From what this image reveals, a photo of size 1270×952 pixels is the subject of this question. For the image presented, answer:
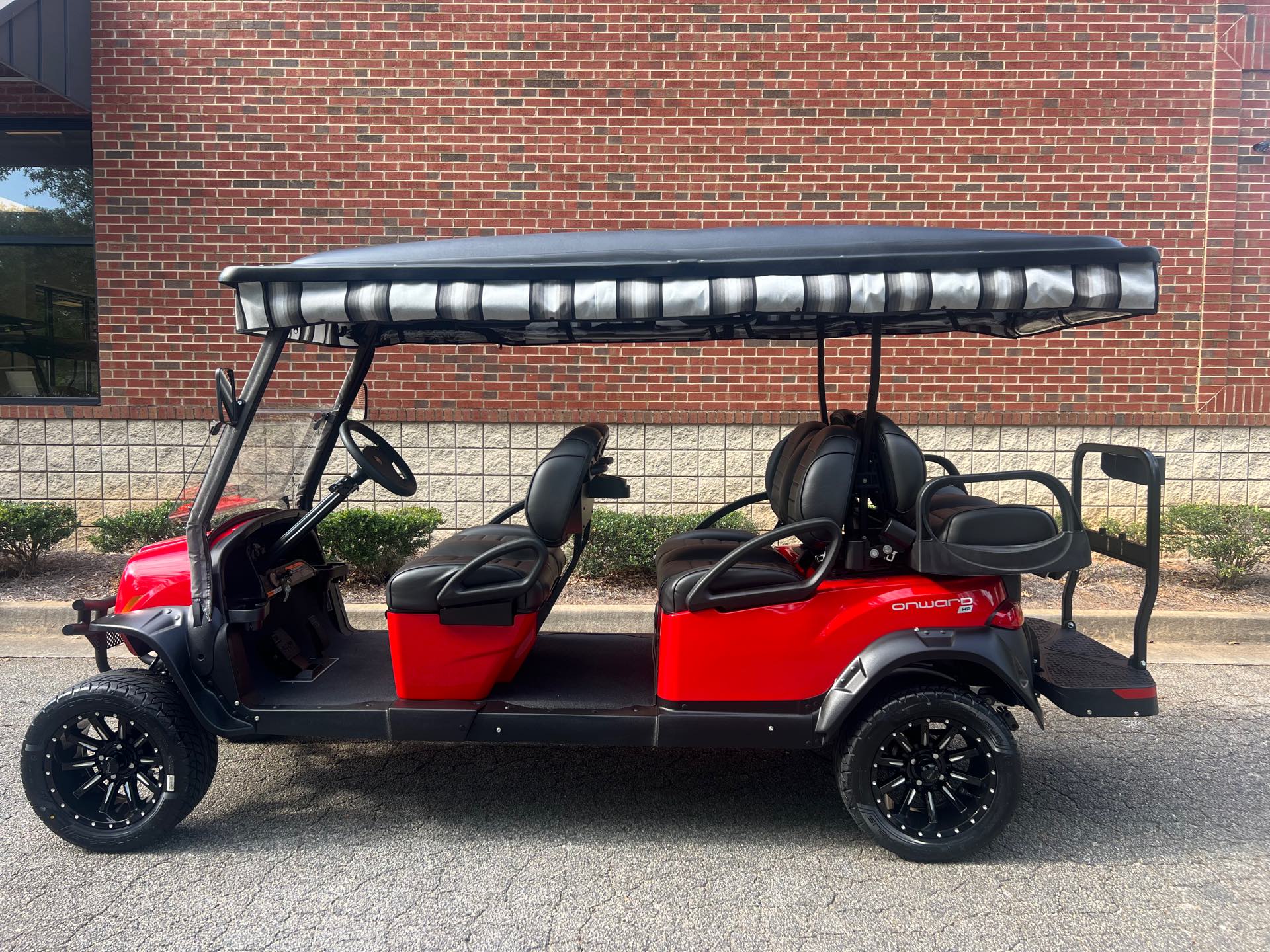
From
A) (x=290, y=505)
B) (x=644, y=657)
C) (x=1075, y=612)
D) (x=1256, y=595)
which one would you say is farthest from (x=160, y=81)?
(x=1256, y=595)

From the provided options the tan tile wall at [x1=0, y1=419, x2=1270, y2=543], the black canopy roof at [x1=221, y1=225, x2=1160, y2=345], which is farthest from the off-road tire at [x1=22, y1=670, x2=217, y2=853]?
the tan tile wall at [x1=0, y1=419, x2=1270, y2=543]

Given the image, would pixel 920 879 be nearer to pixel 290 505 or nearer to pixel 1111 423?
pixel 290 505

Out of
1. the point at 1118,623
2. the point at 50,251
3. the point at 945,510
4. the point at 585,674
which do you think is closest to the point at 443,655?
the point at 585,674

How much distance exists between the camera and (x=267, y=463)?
4055 mm

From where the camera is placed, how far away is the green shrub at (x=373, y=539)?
6.89 meters

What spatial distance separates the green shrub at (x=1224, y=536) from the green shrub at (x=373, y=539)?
18.5 feet

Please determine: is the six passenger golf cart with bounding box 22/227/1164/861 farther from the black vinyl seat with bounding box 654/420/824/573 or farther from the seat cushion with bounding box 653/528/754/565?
the seat cushion with bounding box 653/528/754/565

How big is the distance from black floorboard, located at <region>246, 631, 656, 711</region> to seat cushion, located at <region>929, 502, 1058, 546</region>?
4.27ft

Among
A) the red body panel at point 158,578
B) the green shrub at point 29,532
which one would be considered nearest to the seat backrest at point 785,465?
the red body panel at point 158,578

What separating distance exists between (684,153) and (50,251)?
6.10 m

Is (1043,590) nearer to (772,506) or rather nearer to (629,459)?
(629,459)

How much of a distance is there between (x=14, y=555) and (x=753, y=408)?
604 cm

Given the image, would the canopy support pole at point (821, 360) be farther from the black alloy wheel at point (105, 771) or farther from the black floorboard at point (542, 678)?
the black alloy wheel at point (105, 771)

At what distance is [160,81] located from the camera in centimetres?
834
